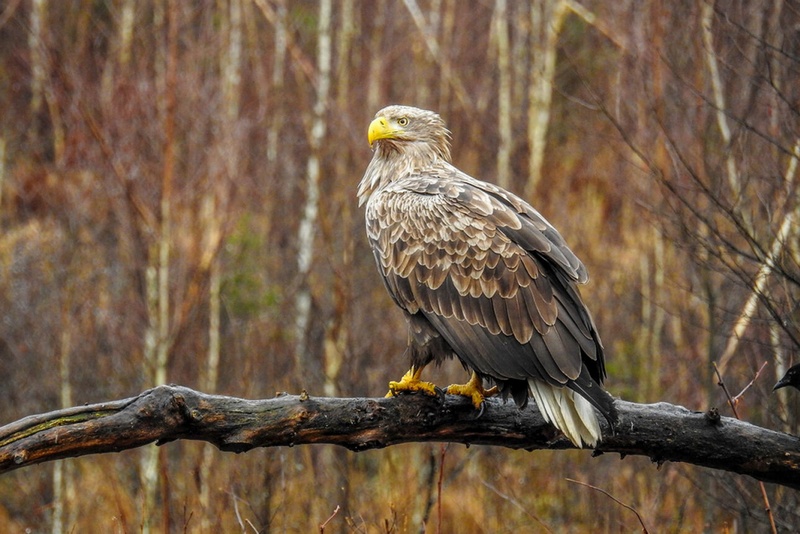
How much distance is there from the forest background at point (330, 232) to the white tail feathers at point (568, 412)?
3.90 feet

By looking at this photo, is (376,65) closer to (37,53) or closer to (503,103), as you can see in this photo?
(503,103)

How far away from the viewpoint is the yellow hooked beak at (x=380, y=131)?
19.2ft

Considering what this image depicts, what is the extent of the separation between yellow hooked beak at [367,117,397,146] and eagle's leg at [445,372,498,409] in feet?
5.53

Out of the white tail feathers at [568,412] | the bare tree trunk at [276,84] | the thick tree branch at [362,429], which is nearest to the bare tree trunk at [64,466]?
the bare tree trunk at [276,84]

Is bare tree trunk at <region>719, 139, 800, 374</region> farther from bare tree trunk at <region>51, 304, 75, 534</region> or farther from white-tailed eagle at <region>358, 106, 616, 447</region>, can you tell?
bare tree trunk at <region>51, 304, 75, 534</region>

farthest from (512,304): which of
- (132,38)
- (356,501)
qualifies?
(132,38)

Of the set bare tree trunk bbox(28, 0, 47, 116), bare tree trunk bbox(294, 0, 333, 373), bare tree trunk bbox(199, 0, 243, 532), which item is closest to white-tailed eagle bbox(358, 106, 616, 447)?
bare tree trunk bbox(199, 0, 243, 532)

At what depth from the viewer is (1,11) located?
1617 centimetres

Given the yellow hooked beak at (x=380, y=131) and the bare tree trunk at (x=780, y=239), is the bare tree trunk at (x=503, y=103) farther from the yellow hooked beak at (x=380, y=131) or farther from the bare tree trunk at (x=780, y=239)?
the yellow hooked beak at (x=380, y=131)

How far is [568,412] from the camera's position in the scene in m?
4.43

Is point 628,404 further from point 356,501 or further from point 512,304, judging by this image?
point 356,501

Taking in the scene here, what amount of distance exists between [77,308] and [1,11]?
22.2 ft

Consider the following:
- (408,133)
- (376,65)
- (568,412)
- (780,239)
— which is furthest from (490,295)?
(376,65)

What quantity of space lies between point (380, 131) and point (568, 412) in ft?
7.37
